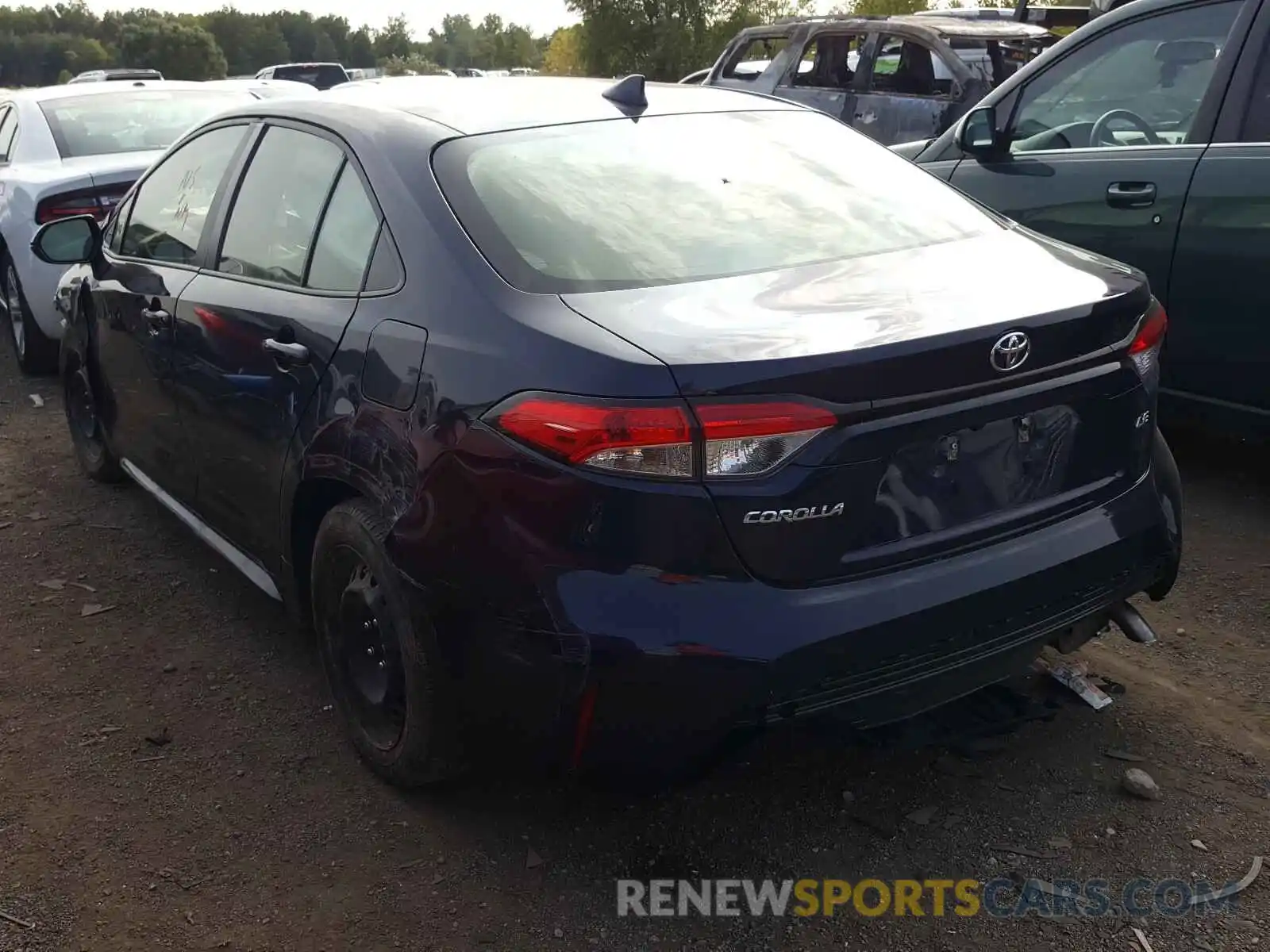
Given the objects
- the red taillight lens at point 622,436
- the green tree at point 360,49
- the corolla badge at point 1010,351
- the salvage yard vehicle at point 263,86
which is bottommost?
the green tree at point 360,49

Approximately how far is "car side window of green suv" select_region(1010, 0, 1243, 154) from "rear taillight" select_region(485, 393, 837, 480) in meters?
3.12

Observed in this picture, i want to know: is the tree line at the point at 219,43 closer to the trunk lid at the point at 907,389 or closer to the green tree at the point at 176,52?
the green tree at the point at 176,52

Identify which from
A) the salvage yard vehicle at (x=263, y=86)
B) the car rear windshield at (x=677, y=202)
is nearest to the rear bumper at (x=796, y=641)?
the car rear windshield at (x=677, y=202)

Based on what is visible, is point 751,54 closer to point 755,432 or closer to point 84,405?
point 84,405

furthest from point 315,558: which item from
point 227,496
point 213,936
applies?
point 213,936

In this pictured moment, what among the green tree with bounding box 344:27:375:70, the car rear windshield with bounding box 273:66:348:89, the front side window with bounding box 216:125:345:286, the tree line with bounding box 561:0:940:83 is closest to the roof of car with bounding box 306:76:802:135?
the front side window with bounding box 216:125:345:286

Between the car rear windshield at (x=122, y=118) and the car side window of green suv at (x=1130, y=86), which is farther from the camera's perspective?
the car rear windshield at (x=122, y=118)

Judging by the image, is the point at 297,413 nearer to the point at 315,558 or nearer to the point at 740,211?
the point at 315,558

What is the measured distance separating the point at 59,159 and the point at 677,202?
528 cm

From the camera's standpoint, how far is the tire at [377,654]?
2.71m

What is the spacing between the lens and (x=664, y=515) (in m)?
2.29

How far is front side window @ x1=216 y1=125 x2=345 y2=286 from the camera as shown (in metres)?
3.25

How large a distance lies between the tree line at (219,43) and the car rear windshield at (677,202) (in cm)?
9688

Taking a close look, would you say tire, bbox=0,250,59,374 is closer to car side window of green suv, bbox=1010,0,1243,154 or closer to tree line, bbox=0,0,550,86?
car side window of green suv, bbox=1010,0,1243,154
